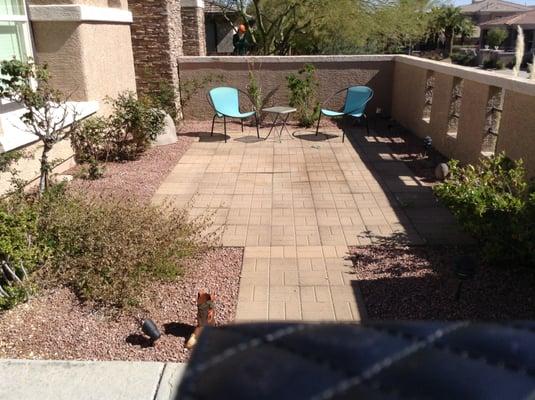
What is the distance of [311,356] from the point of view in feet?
2.81

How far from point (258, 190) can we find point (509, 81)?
123 inches

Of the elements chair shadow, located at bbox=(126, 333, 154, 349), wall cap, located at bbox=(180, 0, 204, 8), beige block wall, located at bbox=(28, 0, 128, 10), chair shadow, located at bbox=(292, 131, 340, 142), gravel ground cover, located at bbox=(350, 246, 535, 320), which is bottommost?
chair shadow, located at bbox=(292, 131, 340, 142)

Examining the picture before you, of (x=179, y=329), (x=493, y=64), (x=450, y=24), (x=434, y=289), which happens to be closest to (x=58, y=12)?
(x=179, y=329)

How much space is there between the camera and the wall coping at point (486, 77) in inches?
205

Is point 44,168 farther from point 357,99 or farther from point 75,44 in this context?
point 357,99

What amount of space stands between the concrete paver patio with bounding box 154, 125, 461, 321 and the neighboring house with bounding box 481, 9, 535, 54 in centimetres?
4259

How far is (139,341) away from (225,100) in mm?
7102

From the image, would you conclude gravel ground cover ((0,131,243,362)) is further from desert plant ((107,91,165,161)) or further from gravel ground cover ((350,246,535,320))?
desert plant ((107,91,165,161))

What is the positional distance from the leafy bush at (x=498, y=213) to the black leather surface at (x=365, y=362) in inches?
115

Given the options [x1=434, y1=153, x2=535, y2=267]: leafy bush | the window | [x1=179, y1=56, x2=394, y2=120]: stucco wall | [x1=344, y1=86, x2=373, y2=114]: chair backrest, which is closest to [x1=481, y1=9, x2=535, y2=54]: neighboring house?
[x1=179, y1=56, x2=394, y2=120]: stucco wall

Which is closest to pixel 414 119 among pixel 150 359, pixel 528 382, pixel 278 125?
pixel 278 125

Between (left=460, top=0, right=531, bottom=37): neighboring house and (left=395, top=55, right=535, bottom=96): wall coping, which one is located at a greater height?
(left=460, top=0, right=531, bottom=37): neighboring house

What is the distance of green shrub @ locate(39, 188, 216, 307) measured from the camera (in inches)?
145

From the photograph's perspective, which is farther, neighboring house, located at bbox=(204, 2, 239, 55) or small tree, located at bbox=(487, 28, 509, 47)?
small tree, located at bbox=(487, 28, 509, 47)
